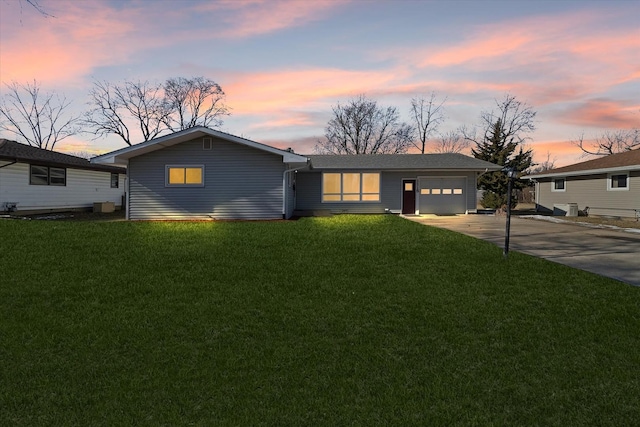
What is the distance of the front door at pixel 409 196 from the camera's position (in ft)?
71.1

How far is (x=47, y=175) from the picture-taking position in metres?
19.8

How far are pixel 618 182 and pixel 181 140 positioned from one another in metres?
21.8

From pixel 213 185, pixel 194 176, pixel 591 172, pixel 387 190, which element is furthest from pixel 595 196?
pixel 194 176

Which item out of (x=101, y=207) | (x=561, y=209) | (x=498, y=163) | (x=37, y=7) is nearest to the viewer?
(x=37, y=7)

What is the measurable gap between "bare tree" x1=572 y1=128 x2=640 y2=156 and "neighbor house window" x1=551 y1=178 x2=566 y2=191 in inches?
1157

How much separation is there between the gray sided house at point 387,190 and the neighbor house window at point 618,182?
628cm

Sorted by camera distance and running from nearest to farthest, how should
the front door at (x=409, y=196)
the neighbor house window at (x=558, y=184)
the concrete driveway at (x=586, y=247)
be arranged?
the concrete driveway at (x=586, y=247)
the front door at (x=409, y=196)
the neighbor house window at (x=558, y=184)

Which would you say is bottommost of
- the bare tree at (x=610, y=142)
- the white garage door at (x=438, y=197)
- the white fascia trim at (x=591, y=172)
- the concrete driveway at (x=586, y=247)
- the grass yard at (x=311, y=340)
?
the grass yard at (x=311, y=340)

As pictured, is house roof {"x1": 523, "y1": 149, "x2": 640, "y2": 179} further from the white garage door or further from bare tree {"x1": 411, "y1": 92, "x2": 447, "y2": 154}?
bare tree {"x1": 411, "y1": 92, "x2": 447, "y2": 154}

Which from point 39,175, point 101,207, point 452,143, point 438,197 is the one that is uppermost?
point 452,143

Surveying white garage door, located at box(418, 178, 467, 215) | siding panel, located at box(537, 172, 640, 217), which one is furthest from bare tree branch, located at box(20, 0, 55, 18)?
siding panel, located at box(537, 172, 640, 217)

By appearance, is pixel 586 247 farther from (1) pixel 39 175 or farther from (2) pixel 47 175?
(2) pixel 47 175

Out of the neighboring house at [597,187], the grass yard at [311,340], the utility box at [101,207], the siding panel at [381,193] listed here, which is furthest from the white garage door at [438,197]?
the utility box at [101,207]

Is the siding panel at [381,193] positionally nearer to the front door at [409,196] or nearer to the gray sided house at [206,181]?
the front door at [409,196]
